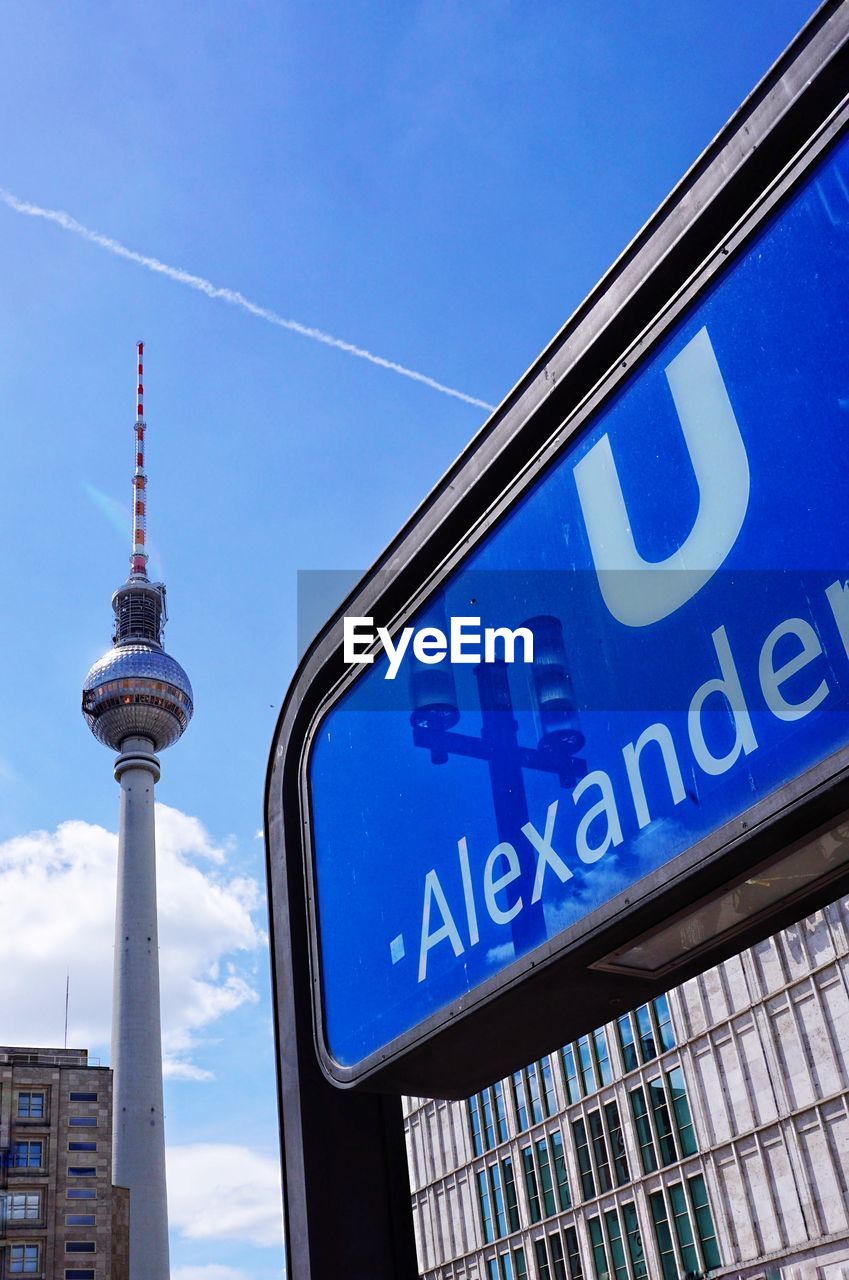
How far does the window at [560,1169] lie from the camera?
2025 inches

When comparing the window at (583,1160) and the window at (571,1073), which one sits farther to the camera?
the window at (571,1073)

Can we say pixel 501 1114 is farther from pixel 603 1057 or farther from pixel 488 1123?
pixel 603 1057

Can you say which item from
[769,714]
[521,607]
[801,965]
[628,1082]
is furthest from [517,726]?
[628,1082]

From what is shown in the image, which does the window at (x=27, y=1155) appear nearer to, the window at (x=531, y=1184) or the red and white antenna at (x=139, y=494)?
the window at (x=531, y=1184)

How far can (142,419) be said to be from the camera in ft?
366

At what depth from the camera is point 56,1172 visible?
76.6m

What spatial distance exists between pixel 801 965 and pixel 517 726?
41.7m

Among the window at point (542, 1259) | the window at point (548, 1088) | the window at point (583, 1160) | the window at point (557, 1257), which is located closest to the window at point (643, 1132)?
the window at point (583, 1160)

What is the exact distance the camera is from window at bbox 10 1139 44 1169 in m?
75.9

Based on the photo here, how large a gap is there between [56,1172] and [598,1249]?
40652 mm

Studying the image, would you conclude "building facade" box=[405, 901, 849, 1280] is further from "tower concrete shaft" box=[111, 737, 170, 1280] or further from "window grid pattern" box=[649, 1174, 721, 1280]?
"tower concrete shaft" box=[111, 737, 170, 1280]

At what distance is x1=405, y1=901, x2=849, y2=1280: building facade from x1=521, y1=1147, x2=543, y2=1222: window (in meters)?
0.08

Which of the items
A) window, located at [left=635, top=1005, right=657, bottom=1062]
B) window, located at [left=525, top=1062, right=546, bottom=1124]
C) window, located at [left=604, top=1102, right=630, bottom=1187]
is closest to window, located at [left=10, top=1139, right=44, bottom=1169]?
window, located at [left=525, top=1062, right=546, bottom=1124]

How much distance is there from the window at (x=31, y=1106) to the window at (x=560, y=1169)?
38.9 meters
